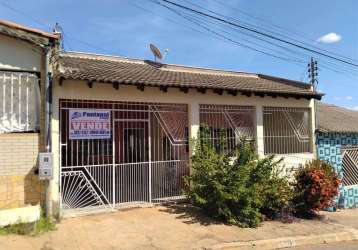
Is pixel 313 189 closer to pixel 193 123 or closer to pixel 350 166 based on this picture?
pixel 193 123

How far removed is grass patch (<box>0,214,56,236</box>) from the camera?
6863 mm

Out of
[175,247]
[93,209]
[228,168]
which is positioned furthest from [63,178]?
[228,168]

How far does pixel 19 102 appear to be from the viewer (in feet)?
25.5

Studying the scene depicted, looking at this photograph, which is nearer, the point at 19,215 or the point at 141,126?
the point at 19,215

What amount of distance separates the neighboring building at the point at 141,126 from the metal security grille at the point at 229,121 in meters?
0.03

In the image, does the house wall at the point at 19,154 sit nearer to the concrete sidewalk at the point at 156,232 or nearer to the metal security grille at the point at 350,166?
the concrete sidewalk at the point at 156,232

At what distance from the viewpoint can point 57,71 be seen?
26.4 ft

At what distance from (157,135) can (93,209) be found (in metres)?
2.74

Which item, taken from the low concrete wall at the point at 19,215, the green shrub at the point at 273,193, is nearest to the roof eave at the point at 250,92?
A: the green shrub at the point at 273,193

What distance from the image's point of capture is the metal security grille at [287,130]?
39.6 ft

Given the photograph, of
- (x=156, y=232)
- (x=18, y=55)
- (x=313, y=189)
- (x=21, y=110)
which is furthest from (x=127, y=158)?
(x=313, y=189)

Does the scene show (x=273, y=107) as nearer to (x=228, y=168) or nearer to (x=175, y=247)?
(x=228, y=168)

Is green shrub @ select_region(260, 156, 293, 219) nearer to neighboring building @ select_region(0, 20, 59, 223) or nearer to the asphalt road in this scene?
the asphalt road

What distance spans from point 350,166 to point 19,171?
1162 centimetres
